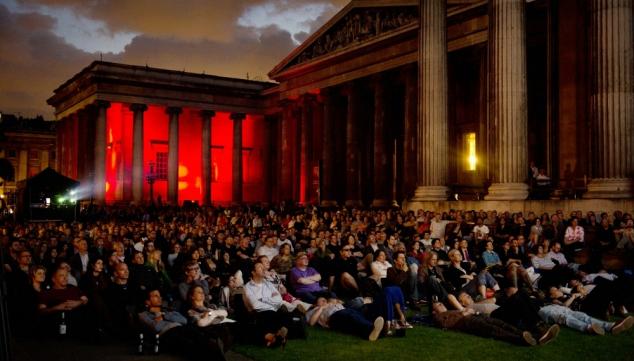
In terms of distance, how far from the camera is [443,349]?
31.9ft

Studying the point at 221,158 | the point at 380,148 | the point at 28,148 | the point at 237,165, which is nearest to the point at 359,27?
the point at 380,148

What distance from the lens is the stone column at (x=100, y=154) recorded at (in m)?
48.8

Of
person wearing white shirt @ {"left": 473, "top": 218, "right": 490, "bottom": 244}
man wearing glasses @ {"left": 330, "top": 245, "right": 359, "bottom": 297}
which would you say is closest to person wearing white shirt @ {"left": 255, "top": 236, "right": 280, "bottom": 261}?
man wearing glasses @ {"left": 330, "top": 245, "right": 359, "bottom": 297}

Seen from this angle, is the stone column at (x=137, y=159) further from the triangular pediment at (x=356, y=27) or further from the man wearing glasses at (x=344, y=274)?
the man wearing glasses at (x=344, y=274)

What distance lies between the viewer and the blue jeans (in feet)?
35.2

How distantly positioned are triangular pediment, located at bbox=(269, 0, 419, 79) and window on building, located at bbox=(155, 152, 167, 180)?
55.0 ft

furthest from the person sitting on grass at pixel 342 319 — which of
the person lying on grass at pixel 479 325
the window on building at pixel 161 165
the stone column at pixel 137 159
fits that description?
the window on building at pixel 161 165

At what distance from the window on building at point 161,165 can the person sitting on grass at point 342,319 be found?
47.8m

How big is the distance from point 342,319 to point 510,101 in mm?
13227

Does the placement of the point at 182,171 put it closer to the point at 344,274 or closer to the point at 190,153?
the point at 190,153

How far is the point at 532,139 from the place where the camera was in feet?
105

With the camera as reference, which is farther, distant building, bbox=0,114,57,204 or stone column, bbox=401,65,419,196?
distant building, bbox=0,114,57,204

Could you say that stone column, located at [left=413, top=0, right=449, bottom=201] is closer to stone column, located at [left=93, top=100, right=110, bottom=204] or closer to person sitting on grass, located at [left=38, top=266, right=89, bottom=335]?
person sitting on grass, located at [left=38, top=266, right=89, bottom=335]

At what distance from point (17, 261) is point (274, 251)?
22.5ft
